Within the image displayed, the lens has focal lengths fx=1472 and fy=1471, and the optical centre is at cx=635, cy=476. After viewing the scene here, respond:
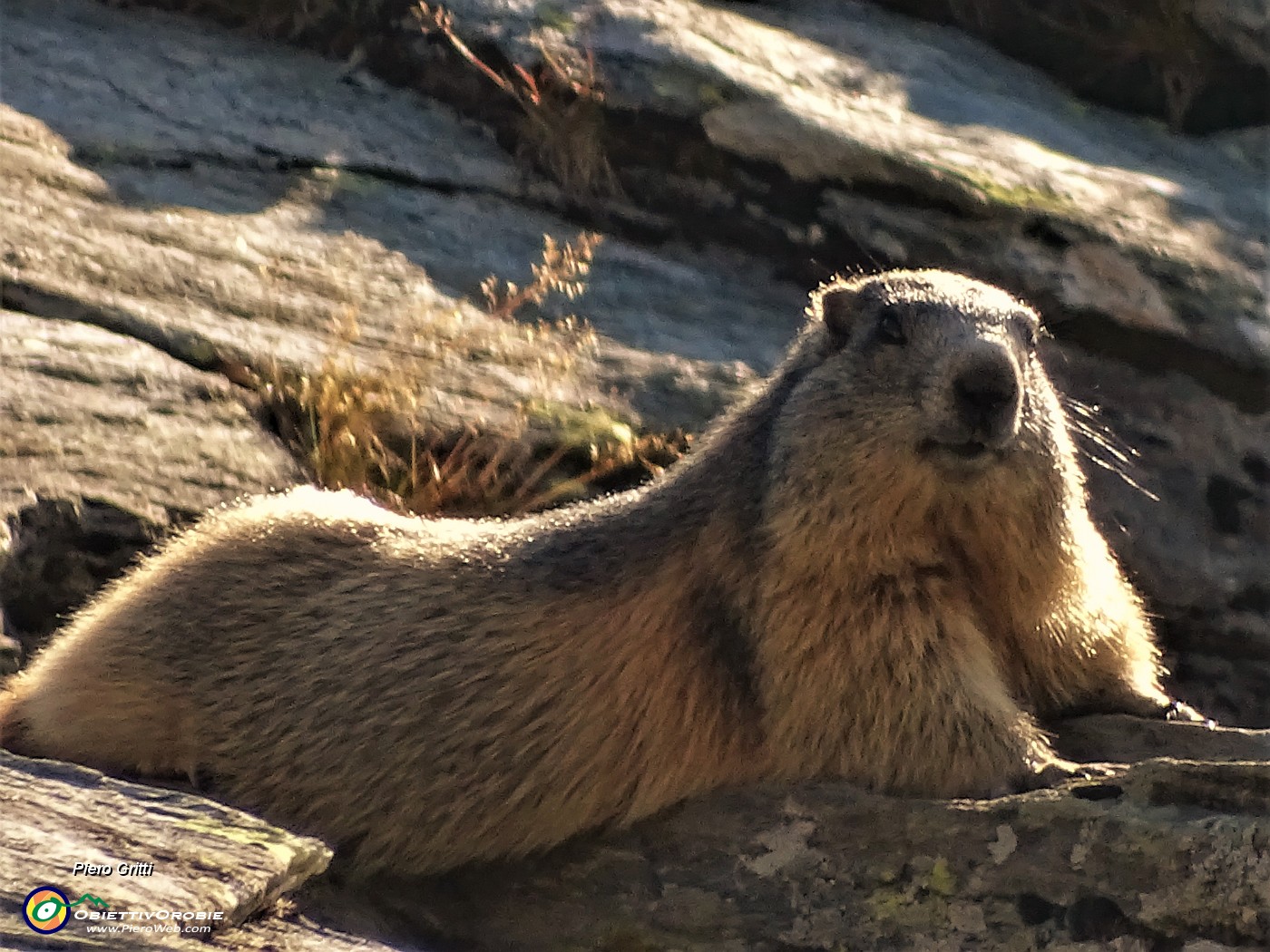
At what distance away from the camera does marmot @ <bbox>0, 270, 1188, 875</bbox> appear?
548 cm

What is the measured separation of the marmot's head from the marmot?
0.04ft

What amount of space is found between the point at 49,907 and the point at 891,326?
12.0ft

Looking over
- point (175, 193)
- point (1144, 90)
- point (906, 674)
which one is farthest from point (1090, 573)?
point (1144, 90)

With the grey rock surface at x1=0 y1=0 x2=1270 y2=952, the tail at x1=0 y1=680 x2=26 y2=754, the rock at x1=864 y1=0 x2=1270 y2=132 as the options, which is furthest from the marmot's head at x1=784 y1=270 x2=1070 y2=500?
the rock at x1=864 y1=0 x2=1270 y2=132

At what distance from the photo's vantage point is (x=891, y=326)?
5867 mm

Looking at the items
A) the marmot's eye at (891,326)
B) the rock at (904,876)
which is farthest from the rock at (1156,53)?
the rock at (904,876)

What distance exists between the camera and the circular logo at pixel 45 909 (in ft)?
13.4

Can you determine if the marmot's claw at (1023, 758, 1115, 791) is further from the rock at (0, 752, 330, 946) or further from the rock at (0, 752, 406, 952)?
the rock at (0, 752, 330, 946)

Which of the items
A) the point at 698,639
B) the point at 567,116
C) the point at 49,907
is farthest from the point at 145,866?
the point at 567,116

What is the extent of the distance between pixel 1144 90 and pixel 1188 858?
31.7ft

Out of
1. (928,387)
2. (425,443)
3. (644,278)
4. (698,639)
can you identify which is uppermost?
(928,387)

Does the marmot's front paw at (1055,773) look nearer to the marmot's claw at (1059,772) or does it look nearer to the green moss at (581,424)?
the marmot's claw at (1059,772)

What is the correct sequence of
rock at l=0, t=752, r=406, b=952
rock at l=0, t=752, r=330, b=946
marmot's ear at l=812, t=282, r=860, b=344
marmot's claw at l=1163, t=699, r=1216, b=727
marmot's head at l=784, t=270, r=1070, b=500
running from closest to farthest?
1. rock at l=0, t=752, r=406, b=952
2. rock at l=0, t=752, r=330, b=946
3. marmot's head at l=784, t=270, r=1070, b=500
4. marmot's claw at l=1163, t=699, r=1216, b=727
5. marmot's ear at l=812, t=282, r=860, b=344

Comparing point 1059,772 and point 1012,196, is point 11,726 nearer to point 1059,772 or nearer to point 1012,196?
point 1059,772
